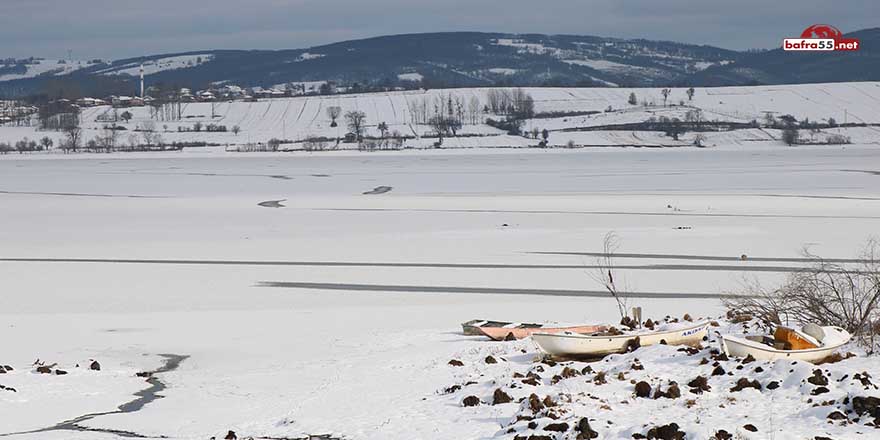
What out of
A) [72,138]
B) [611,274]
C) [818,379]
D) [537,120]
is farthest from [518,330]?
[537,120]

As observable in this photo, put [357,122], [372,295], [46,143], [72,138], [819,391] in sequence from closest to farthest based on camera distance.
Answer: [819,391] → [372,295] → [46,143] → [72,138] → [357,122]

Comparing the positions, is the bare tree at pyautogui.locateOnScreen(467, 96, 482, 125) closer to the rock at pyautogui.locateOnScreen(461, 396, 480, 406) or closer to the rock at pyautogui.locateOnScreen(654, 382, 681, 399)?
the rock at pyautogui.locateOnScreen(461, 396, 480, 406)

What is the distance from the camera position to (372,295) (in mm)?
25672

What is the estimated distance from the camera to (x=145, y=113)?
649 feet

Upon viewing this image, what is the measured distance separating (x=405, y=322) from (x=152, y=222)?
77.4 ft

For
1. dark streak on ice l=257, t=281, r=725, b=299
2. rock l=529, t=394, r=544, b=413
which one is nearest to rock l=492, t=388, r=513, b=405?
rock l=529, t=394, r=544, b=413

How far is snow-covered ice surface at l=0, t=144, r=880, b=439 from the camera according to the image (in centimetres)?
1365

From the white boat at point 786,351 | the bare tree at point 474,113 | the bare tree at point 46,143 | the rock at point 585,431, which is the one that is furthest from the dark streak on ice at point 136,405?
the bare tree at point 474,113

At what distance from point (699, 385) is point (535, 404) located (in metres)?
1.86

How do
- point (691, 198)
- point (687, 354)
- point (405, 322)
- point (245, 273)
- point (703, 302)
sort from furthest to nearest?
→ point (691, 198)
point (245, 273)
point (703, 302)
point (405, 322)
point (687, 354)

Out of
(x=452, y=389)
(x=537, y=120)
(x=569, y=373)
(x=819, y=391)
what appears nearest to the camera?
(x=819, y=391)

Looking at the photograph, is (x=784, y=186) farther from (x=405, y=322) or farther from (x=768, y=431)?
(x=768, y=431)

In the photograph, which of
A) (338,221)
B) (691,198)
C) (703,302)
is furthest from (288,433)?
(691,198)

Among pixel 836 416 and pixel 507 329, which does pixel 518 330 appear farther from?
pixel 836 416
